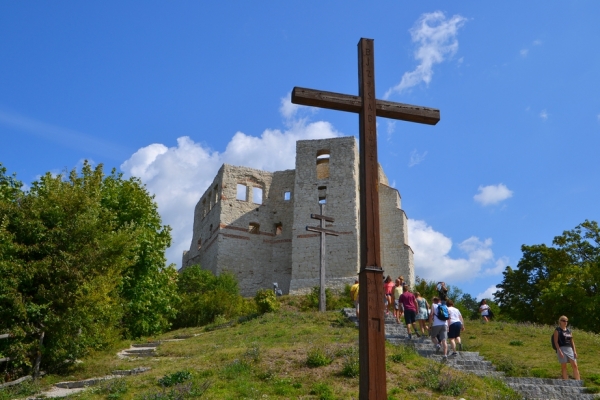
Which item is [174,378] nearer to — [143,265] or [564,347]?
[564,347]

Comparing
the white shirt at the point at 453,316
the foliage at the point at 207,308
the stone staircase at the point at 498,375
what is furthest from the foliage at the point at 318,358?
the foliage at the point at 207,308

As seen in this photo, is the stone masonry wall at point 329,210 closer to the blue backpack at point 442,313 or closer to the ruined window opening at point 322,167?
the ruined window opening at point 322,167

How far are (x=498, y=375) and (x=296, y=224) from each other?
23.0 metres

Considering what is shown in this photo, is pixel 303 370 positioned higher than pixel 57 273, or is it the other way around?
pixel 57 273

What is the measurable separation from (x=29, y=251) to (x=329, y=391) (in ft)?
24.8

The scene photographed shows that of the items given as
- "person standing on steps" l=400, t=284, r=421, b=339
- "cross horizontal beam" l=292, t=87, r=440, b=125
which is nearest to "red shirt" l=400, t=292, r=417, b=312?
"person standing on steps" l=400, t=284, r=421, b=339

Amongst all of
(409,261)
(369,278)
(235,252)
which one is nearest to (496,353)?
(369,278)

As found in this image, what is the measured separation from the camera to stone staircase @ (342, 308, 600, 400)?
34.5 ft

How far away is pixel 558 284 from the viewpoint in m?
25.6

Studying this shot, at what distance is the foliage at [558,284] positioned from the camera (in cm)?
2458

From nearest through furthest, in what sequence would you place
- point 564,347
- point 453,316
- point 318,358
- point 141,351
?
point 318,358
point 564,347
point 453,316
point 141,351

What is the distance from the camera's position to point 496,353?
13891 millimetres

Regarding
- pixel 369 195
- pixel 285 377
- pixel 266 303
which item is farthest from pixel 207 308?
pixel 369 195

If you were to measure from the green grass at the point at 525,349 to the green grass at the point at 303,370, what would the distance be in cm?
2
